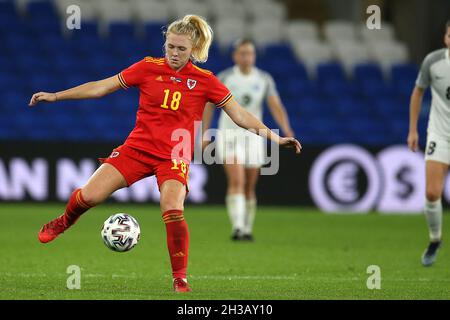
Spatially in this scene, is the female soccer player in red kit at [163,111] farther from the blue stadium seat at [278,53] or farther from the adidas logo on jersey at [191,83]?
the blue stadium seat at [278,53]

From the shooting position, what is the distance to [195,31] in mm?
7293

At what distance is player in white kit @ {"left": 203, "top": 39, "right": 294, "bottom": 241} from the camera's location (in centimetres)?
1224

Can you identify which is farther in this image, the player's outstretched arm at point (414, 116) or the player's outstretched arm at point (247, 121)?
the player's outstretched arm at point (414, 116)

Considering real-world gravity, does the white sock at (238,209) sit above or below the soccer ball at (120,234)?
below

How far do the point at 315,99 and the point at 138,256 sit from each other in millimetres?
10820

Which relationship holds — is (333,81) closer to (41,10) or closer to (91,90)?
(41,10)

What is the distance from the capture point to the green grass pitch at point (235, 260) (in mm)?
7336

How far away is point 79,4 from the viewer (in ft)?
67.7

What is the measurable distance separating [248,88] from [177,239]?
570cm

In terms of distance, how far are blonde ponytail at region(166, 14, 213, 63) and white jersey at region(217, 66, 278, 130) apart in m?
5.14

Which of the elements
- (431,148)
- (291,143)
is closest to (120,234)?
(291,143)

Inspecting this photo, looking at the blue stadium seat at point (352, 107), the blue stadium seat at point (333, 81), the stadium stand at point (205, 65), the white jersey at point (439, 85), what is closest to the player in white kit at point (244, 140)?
the white jersey at point (439, 85)
